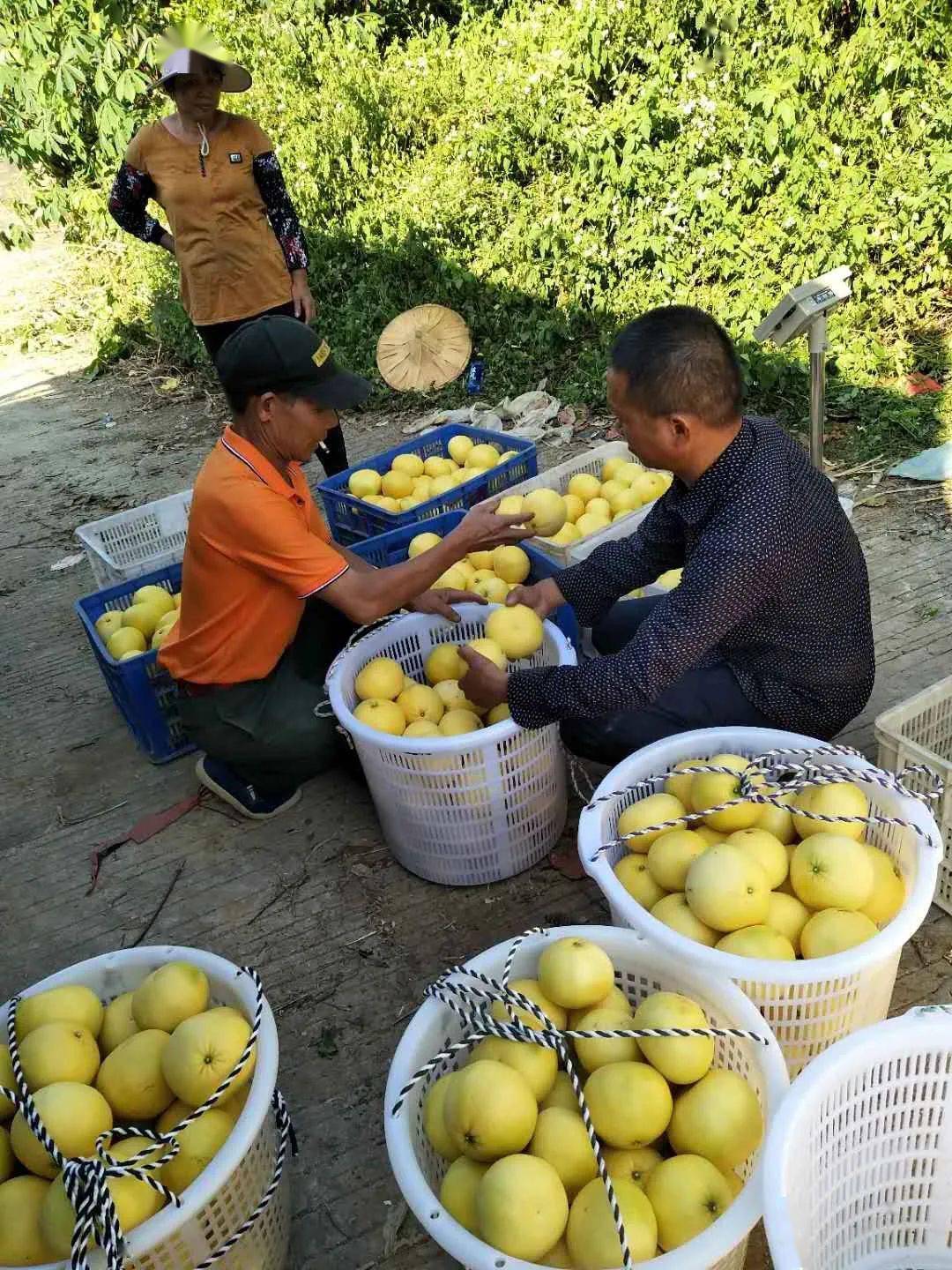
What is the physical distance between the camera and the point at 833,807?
217 centimetres

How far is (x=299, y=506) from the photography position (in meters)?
3.15

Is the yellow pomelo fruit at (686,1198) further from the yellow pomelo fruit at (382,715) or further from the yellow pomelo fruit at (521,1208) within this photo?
the yellow pomelo fruit at (382,715)

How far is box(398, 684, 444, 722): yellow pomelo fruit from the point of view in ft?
10.1

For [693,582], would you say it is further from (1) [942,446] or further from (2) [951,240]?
(2) [951,240]

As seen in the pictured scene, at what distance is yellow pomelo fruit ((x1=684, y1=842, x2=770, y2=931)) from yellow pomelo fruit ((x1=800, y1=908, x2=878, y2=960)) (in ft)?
0.35

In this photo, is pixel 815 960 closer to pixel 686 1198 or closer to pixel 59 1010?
pixel 686 1198

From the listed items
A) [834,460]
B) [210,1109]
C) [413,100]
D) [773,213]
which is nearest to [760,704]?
[210,1109]

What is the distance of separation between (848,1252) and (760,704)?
1.41 metres

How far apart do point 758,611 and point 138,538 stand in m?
3.43

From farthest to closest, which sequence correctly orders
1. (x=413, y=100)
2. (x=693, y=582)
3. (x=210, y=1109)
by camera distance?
1. (x=413, y=100)
2. (x=693, y=582)
3. (x=210, y=1109)

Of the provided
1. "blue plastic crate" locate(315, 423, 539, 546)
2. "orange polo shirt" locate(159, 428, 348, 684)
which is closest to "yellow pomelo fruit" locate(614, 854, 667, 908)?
"orange polo shirt" locate(159, 428, 348, 684)

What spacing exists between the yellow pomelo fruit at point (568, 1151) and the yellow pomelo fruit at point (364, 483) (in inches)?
128

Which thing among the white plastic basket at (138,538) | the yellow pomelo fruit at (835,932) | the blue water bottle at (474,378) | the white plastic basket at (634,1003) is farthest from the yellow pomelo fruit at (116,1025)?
the blue water bottle at (474,378)

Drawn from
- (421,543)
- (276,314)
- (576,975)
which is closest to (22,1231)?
→ (576,975)
